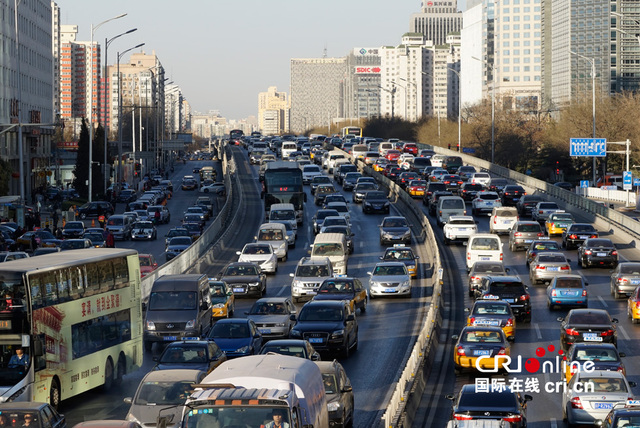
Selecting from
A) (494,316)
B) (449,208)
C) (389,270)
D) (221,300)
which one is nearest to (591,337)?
(494,316)

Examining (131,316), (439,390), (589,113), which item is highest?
(589,113)

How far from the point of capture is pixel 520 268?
46312 millimetres

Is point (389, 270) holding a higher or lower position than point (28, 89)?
lower

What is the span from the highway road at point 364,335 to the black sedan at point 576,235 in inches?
277

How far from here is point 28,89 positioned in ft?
368

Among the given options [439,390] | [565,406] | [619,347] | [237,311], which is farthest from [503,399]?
[237,311]

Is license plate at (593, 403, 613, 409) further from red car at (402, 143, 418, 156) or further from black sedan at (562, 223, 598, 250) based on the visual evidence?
red car at (402, 143, 418, 156)

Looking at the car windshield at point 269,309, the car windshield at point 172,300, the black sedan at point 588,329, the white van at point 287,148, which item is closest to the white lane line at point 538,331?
the black sedan at point 588,329

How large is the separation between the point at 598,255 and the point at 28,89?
A: 80.3 meters

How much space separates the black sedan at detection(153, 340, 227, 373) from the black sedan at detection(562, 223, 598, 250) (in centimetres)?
3101

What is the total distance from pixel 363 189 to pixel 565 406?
5351 centimetres

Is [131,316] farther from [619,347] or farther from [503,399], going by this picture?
[619,347]

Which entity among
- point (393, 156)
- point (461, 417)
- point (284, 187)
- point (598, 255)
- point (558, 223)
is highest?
point (393, 156)

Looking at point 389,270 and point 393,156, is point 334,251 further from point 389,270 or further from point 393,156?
point 393,156
